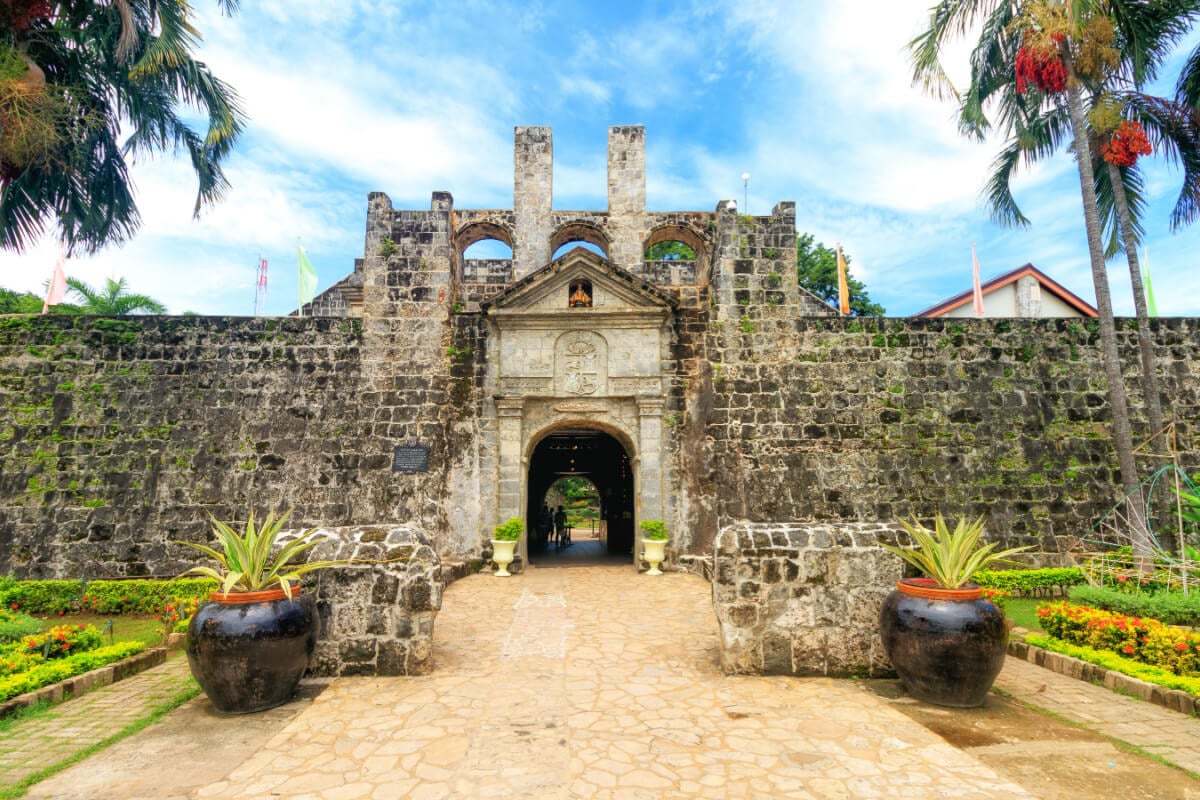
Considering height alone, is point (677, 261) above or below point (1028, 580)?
above

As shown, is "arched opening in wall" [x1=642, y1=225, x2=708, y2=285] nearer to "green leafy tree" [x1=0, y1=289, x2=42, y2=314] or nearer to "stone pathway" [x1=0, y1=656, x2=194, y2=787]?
"stone pathway" [x1=0, y1=656, x2=194, y2=787]

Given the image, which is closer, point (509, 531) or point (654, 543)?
point (654, 543)

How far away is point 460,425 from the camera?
38.4 feet

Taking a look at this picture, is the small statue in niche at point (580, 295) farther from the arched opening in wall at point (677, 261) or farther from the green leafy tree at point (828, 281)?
the green leafy tree at point (828, 281)

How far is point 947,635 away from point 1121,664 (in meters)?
2.47

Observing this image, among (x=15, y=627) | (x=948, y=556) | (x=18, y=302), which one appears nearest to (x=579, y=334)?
(x=948, y=556)

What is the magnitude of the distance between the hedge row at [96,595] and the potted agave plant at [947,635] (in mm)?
8917

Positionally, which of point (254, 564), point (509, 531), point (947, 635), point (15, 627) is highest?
point (254, 564)

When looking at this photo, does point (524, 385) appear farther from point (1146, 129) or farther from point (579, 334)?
point (1146, 129)

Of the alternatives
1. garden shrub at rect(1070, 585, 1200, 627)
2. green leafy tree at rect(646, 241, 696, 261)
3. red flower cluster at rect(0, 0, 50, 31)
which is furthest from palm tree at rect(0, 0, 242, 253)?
green leafy tree at rect(646, 241, 696, 261)

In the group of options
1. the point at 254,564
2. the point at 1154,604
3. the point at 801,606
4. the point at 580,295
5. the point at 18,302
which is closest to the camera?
the point at 254,564

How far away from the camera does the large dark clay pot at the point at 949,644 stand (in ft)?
15.3

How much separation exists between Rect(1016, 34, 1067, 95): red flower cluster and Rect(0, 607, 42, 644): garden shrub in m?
15.6

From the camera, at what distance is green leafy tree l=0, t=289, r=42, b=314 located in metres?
24.5
